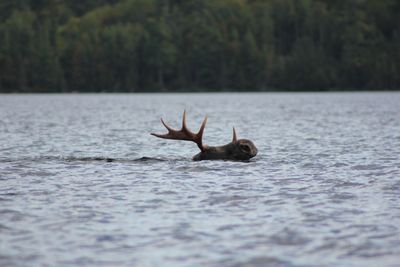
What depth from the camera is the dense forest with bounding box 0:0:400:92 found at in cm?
14938

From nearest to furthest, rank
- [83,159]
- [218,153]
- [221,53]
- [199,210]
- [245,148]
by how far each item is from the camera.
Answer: [199,210]
[245,148]
[218,153]
[83,159]
[221,53]

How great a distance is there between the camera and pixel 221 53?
511ft

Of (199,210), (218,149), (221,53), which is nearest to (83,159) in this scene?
(218,149)

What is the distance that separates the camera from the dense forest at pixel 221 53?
490 ft

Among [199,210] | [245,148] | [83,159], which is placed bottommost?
[83,159]

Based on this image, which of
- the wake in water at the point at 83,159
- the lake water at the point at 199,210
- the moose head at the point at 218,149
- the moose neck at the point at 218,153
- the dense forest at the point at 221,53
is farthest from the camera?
the dense forest at the point at 221,53

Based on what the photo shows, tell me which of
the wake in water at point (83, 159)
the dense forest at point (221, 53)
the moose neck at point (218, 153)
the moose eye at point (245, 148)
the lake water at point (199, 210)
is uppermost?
the dense forest at point (221, 53)

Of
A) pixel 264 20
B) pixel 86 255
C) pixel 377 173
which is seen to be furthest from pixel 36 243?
pixel 264 20

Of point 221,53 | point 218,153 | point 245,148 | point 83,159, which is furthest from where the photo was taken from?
point 221,53

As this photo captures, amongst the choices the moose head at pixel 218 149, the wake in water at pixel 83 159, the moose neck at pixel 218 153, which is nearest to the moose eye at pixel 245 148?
the moose head at pixel 218 149

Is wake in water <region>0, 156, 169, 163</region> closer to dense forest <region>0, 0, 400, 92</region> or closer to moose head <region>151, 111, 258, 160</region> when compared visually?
moose head <region>151, 111, 258, 160</region>

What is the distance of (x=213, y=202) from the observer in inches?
521

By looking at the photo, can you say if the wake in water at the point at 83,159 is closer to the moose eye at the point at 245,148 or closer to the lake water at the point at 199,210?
the lake water at the point at 199,210

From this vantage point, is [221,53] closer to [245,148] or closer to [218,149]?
[218,149]
